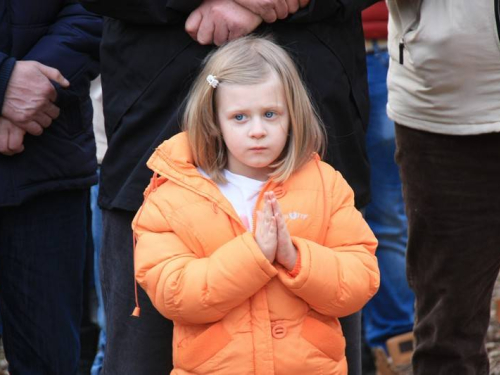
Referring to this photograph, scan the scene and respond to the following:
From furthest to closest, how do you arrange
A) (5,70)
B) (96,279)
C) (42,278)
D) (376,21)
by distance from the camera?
1. (96,279)
2. (376,21)
3. (42,278)
4. (5,70)

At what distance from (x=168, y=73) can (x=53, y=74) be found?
Result: 0.84 m

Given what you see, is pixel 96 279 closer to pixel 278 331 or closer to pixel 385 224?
pixel 385 224

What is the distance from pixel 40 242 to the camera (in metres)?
3.75

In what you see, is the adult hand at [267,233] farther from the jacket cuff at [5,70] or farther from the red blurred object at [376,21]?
the red blurred object at [376,21]

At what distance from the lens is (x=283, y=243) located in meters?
2.71

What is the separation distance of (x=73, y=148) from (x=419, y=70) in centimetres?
115

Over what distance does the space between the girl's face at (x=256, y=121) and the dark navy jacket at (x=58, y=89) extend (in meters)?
1.03

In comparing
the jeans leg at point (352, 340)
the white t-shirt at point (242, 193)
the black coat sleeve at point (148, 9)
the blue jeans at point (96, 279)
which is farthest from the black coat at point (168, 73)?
the blue jeans at point (96, 279)

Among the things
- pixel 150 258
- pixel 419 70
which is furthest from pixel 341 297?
pixel 419 70

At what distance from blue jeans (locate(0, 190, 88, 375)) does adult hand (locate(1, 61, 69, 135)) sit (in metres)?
0.26

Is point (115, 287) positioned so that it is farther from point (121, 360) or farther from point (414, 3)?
point (414, 3)

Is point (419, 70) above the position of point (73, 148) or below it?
above

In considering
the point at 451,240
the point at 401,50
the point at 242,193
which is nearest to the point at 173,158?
the point at 242,193

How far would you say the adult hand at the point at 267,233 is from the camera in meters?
2.66
